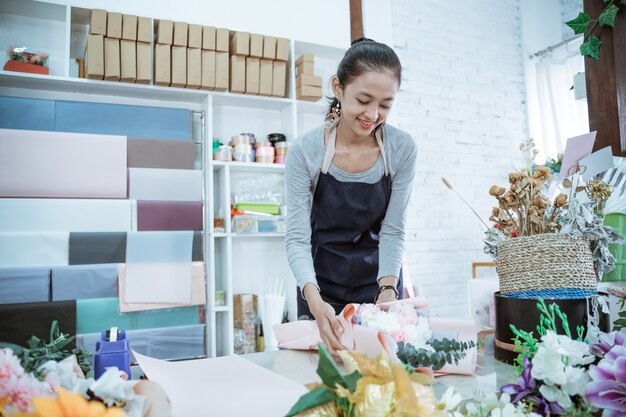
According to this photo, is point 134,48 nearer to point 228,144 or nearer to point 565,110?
point 228,144

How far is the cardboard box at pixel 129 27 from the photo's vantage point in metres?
3.06

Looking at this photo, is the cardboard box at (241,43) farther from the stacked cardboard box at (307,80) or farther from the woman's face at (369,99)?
the woman's face at (369,99)

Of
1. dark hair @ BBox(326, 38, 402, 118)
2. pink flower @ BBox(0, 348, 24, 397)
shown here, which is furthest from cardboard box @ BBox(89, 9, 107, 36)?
pink flower @ BBox(0, 348, 24, 397)

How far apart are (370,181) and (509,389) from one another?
105cm

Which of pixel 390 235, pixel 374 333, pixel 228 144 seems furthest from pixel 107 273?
pixel 374 333

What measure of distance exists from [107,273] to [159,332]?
0.48m

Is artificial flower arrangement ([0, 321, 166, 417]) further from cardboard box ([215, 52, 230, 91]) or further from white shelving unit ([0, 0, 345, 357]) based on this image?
cardboard box ([215, 52, 230, 91])

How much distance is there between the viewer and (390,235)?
1.62m

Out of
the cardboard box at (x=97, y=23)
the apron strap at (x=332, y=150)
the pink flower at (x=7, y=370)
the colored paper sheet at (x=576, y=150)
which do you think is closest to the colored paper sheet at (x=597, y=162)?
the colored paper sheet at (x=576, y=150)

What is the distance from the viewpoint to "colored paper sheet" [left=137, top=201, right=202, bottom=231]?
309cm

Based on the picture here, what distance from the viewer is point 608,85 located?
143cm

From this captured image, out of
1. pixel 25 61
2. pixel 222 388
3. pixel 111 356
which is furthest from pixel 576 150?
pixel 25 61

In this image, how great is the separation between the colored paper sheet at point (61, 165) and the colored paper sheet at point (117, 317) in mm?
649

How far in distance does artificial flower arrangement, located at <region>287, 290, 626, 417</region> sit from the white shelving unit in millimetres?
2771
